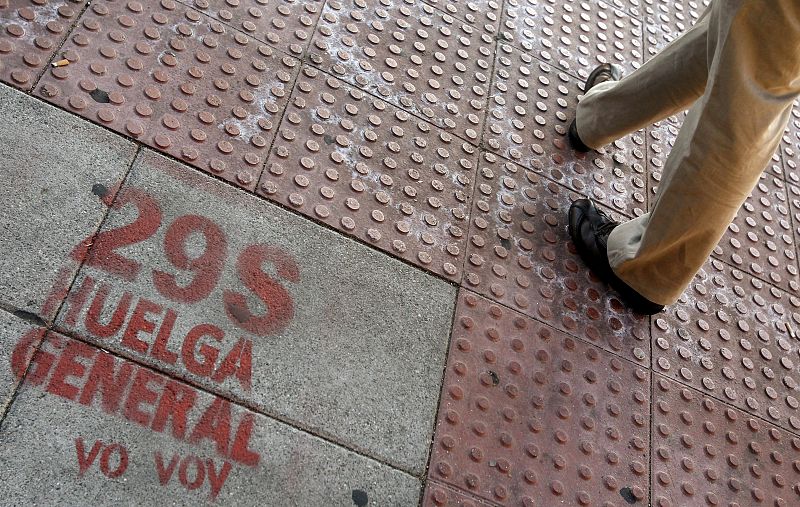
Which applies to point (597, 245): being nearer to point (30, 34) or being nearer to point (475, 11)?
point (475, 11)

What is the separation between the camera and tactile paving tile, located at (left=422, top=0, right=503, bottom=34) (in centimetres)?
440

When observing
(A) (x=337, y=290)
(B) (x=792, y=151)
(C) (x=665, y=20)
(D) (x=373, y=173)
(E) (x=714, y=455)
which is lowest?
(E) (x=714, y=455)

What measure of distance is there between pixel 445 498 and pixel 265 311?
0.98 m

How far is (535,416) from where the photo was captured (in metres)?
3.05

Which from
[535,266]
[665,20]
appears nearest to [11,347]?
[535,266]

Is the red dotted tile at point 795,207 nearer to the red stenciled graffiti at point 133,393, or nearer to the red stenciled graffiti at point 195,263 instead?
the red stenciled graffiti at point 195,263

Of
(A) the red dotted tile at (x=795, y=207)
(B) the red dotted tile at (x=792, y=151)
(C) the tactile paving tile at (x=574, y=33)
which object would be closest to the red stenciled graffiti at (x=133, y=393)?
(C) the tactile paving tile at (x=574, y=33)

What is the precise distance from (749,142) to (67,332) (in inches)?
110

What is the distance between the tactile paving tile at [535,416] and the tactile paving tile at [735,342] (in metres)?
0.29

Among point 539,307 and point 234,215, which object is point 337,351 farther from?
point 539,307

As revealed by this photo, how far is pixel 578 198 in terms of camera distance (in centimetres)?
392

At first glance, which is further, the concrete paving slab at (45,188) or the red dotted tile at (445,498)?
the red dotted tile at (445,498)

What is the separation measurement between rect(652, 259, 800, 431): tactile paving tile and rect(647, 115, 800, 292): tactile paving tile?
0.10 meters

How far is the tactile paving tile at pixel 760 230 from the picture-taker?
13.4ft
